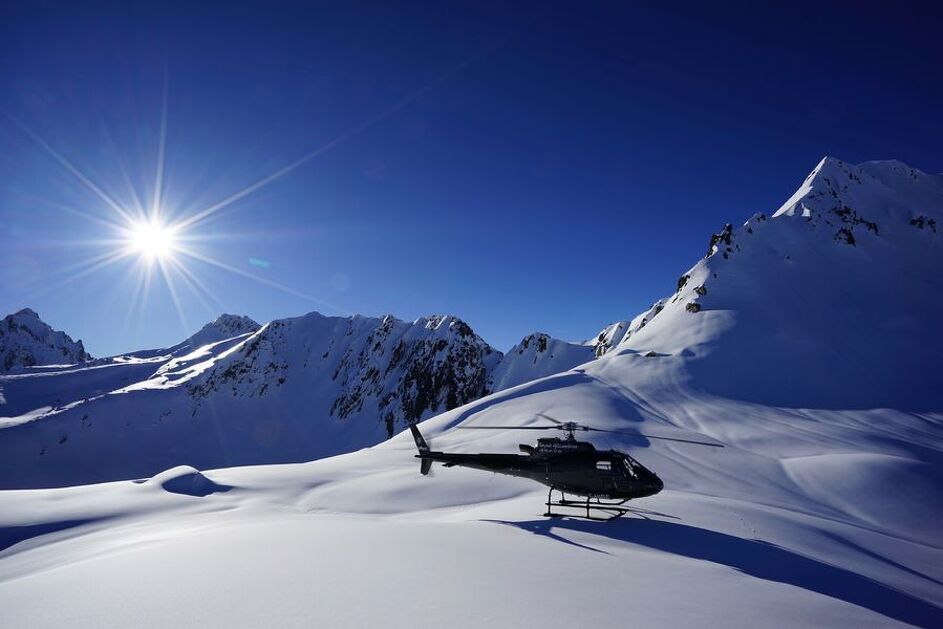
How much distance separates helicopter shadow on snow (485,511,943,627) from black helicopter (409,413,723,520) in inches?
40.8

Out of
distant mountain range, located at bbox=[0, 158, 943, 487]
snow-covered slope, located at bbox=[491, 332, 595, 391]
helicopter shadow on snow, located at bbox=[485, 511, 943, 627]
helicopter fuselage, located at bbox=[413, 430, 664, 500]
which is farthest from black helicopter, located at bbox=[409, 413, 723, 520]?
snow-covered slope, located at bbox=[491, 332, 595, 391]

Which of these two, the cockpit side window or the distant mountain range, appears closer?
the cockpit side window

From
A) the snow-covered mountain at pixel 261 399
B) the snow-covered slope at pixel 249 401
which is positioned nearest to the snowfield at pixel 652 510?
the snow-covered mountain at pixel 261 399

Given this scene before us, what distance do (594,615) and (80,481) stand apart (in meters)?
143

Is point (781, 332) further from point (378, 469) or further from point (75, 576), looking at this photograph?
point (75, 576)

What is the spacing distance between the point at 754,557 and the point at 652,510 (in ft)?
18.3

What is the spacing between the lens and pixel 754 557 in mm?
11625

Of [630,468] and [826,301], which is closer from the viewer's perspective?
[630,468]

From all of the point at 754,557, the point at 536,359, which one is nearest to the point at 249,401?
the point at 536,359

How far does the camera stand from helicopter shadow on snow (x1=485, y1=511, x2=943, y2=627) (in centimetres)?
943

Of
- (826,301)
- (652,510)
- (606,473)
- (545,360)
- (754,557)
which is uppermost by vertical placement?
(545,360)

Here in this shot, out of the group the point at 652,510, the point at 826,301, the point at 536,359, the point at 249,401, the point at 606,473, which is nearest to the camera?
the point at 606,473

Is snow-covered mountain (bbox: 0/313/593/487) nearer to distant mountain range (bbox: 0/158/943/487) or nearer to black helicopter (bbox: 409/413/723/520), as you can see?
distant mountain range (bbox: 0/158/943/487)

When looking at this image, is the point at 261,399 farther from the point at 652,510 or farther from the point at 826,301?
the point at 652,510
